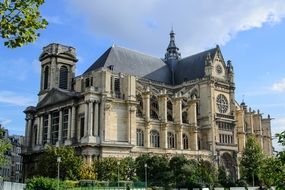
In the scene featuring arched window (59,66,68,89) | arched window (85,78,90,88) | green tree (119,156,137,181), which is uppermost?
arched window (59,66,68,89)

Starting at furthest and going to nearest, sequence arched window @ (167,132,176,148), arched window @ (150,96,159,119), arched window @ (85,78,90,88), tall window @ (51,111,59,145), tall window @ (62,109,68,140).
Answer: arched window @ (150,96,159,119), arched window @ (167,132,176,148), arched window @ (85,78,90,88), tall window @ (51,111,59,145), tall window @ (62,109,68,140)

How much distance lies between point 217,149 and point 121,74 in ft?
82.1

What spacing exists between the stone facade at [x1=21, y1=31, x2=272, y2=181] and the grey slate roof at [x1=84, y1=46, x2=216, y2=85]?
268 mm

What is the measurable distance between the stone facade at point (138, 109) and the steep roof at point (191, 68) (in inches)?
10.1

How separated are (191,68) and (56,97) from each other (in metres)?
32.3

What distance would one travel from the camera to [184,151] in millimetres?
80062

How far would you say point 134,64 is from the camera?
293 feet

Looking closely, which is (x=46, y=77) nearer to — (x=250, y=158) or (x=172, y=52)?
(x=172, y=52)

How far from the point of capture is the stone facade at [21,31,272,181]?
2872 inches

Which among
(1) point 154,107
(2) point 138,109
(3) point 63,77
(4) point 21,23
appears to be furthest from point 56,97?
(4) point 21,23

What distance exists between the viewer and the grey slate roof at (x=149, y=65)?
8550 centimetres

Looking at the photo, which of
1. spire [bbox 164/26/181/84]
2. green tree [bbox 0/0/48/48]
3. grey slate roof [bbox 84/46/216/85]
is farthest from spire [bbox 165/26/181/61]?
green tree [bbox 0/0/48/48]

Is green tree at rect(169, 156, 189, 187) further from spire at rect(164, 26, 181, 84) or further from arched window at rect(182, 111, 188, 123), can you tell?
spire at rect(164, 26, 181, 84)

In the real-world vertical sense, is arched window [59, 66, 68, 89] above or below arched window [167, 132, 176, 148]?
above
